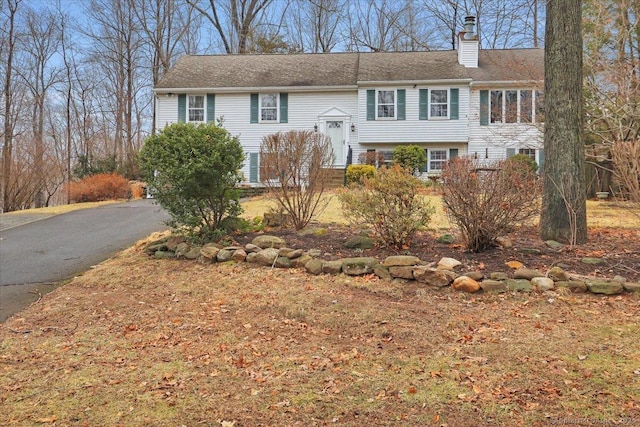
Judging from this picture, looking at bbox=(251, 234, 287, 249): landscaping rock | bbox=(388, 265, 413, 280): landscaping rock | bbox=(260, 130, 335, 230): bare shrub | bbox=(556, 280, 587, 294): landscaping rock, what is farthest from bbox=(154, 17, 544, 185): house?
bbox=(556, 280, 587, 294): landscaping rock

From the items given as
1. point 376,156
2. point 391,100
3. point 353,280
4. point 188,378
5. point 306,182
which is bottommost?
point 188,378

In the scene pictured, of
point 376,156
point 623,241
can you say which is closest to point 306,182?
point 623,241

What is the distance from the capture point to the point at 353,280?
5.54m

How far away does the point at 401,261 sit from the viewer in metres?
5.53

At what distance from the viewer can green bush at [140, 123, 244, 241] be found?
22.0ft

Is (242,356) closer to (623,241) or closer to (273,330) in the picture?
(273,330)

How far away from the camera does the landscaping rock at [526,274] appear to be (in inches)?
202

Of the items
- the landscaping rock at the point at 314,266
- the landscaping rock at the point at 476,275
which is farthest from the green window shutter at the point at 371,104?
the landscaping rock at the point at 476,275

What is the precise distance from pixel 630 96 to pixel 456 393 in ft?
35.3

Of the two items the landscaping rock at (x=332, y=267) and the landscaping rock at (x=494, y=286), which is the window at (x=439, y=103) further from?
the landscaping rock at (x=494, y=286)

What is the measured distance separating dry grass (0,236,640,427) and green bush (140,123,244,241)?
4.95ft

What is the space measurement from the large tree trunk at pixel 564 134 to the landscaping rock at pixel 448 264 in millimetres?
1883

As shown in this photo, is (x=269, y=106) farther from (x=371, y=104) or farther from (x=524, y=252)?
(x=524, y=252)

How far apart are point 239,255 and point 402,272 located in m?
2.23
